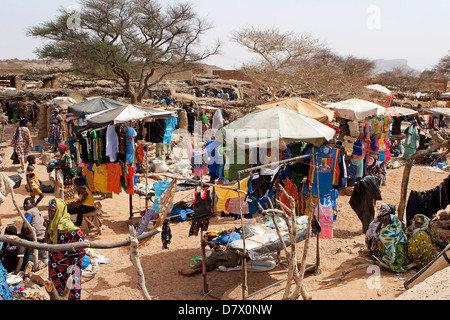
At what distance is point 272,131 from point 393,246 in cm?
218

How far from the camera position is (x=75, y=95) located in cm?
1992

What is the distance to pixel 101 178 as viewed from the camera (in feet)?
26.0

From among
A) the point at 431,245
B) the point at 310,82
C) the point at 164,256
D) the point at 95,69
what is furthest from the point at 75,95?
the point at 431,245

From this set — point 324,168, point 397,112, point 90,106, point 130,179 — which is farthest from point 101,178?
point 397,112

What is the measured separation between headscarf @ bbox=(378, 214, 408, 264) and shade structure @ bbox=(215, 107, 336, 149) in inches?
56.7

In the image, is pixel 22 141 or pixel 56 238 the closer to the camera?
pixel 56 238

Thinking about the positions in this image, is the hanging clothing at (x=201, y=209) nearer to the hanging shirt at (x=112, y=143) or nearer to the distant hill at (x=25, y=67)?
the hanging shirt at (x=112, y=143)

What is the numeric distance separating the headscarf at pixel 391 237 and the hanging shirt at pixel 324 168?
1041 millimetres

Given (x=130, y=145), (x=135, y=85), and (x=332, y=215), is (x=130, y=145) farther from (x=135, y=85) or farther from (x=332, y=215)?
(x=135, y=85)

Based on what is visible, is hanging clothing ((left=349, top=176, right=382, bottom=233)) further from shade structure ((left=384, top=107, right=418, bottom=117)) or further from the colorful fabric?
shade structure ((left=384, top=107, right=418, bottom=117))

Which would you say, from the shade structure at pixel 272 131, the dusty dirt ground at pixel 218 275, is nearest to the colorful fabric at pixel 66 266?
the dusty dirt ground at pixel 218 275

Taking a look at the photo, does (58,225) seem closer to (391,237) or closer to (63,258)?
(63,258)

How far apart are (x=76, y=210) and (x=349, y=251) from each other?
16.1 ft

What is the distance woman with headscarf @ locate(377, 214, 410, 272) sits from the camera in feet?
17.1
